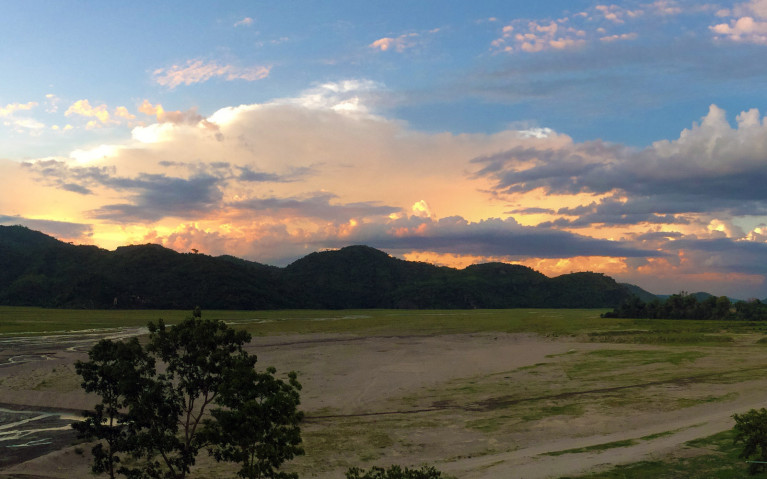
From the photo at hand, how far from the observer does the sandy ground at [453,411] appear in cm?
3020

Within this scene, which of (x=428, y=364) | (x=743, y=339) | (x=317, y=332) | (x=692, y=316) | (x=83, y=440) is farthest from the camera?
(x=692, y=316)

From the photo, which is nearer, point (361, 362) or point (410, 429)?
point (410, 429)

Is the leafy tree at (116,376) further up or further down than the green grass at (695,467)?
further up

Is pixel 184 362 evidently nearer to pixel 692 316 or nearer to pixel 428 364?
pixel 428 364

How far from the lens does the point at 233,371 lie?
2066 centimetres

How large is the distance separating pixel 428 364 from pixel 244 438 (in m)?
50.2

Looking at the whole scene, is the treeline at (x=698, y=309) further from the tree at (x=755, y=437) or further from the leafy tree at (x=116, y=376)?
the leafy tree at (x=116, y=376)

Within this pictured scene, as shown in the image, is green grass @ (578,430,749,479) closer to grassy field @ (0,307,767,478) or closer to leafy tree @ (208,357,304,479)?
grassy field @ (0,307,767,478)

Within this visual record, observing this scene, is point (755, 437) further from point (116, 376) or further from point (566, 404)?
point (116, 376)

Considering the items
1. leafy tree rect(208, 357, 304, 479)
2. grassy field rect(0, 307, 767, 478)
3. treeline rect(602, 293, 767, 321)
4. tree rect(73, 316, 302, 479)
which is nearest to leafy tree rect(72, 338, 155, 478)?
tree rect(73, 316, 302, 479)

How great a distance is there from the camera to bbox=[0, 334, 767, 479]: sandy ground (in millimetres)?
30203

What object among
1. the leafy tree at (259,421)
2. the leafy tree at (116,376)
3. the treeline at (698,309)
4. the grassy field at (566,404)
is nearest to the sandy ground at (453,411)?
the grassy field at (566,404)

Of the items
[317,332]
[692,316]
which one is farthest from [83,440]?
[692,316]

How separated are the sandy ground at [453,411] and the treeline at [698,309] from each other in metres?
95.8
